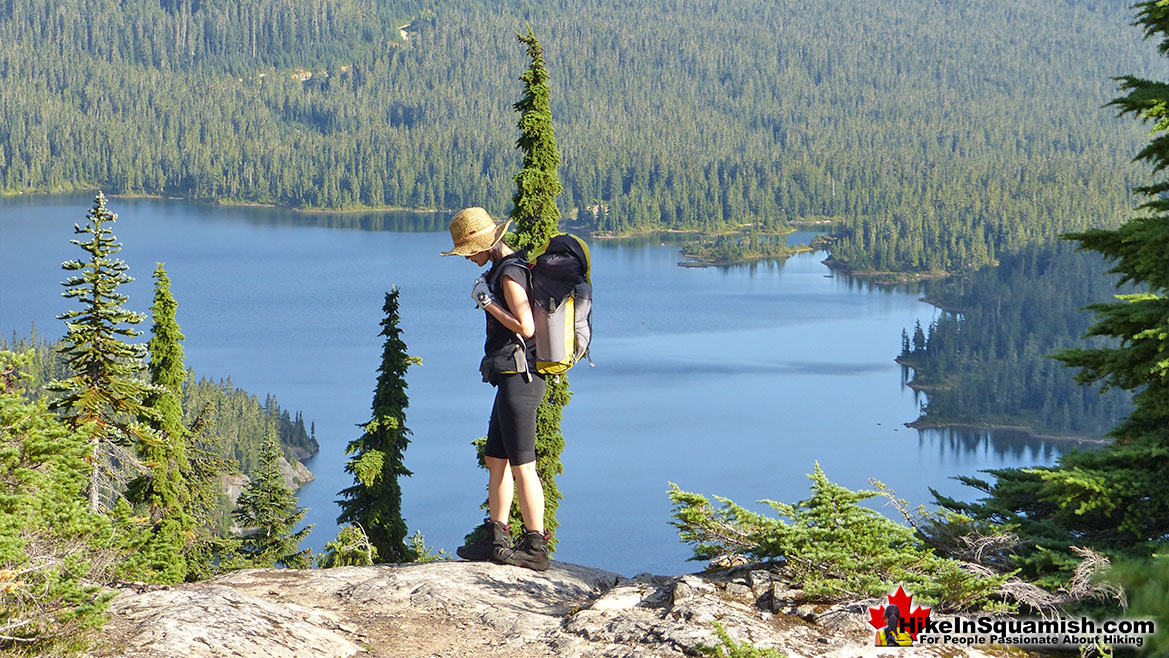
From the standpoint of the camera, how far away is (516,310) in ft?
28.1

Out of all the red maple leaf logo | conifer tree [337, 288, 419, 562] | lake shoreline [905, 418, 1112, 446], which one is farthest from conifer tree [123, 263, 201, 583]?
lake shoreline [905, 418, 1112, 446]

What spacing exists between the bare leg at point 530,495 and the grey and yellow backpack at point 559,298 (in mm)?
922

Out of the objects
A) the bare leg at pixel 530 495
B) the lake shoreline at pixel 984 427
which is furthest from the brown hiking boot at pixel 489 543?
the lake shoreline at pixel 984 427

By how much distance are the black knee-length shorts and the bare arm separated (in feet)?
1.67

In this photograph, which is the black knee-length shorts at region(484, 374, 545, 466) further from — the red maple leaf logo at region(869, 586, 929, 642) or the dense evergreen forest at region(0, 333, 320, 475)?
the dense evergreen forest at region(0, 333, 320, 475)

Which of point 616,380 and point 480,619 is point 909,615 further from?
point 616,380

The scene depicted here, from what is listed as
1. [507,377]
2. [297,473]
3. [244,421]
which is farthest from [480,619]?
[244,421]

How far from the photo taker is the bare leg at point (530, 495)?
9.20 meters

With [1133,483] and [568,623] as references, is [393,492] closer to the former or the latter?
[568,623]

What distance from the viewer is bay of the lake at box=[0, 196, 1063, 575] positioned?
266 ft

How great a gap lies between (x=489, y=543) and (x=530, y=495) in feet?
2.60

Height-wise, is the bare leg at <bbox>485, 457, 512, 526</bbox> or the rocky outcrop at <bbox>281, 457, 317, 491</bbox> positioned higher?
the bare leg at <bbox>485, 457, 512, 526</bbox>

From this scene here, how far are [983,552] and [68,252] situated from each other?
193630 mm

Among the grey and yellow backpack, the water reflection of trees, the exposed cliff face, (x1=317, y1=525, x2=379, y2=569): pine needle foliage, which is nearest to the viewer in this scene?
the exposed cliff face
